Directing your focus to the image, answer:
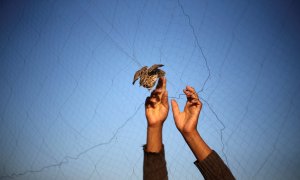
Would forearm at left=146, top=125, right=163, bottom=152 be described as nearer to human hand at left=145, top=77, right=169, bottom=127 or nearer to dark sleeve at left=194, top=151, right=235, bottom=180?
human hand at left=145, top=77, right=169, bottom=127

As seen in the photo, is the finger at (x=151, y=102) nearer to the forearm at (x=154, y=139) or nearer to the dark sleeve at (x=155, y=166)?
the forearm at (x=154, y=139)

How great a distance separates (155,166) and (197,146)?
313mm

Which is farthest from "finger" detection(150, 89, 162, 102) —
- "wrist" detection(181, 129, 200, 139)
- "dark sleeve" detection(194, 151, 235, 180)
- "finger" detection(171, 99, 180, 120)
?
"dark sleeve" detection(194, 151, 235, 180)

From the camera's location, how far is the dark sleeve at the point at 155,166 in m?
1.48

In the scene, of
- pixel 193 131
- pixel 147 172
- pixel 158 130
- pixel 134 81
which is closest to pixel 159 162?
pixel 147 172

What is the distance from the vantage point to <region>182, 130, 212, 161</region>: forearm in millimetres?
1551

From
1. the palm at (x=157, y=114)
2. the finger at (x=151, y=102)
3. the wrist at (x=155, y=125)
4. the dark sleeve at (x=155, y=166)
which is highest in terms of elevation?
the finger at (x=151, y=102)

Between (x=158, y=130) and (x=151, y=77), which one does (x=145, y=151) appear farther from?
(x=151, y=77)

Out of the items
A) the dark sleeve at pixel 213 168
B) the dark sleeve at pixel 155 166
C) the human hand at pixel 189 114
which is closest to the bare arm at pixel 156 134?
the dark sleeve at pixel 155 166

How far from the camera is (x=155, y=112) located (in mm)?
1763

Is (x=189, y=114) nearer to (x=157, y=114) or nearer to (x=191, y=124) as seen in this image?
(x=191, y=124)

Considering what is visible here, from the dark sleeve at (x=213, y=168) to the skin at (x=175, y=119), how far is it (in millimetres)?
32

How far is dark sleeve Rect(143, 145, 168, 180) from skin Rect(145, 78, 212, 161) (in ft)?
0.13

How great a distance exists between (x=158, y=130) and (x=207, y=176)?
0.44 meters
